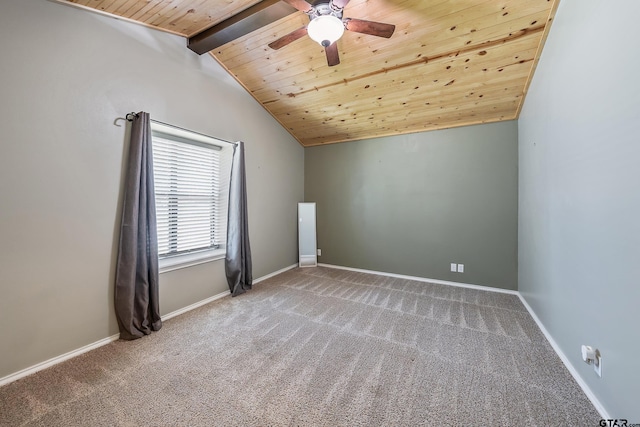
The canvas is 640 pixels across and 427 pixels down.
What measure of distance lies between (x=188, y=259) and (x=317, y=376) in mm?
1997

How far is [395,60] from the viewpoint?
2.54 m

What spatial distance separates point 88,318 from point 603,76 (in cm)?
400

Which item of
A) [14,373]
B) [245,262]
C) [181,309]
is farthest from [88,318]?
[245,262]

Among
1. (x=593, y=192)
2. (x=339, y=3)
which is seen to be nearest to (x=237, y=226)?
(x=339, y=3)

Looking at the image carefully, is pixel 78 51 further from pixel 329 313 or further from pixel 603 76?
pixel 603 76

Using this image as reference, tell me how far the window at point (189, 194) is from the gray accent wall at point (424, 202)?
191 cm

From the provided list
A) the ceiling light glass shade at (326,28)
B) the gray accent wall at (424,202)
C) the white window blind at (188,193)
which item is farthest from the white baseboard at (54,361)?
the gray accent wall at (424,202)

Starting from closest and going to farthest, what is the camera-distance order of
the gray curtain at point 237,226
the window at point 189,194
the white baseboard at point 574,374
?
the white baseboard at point 574,374, the window at point 189,194, the gray curtain at point 237,226

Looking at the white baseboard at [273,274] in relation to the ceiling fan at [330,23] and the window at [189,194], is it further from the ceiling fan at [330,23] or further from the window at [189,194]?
the ceiling fan at [330,23]

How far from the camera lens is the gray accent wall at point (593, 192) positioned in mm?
1121

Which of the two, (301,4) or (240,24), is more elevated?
(240,24)

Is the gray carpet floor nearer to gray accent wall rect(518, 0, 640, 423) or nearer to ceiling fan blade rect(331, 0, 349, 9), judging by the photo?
gray accent wall rect(518, 0, 640, 423)

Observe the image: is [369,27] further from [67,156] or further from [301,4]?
[67,156]

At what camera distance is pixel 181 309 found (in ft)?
8.71
